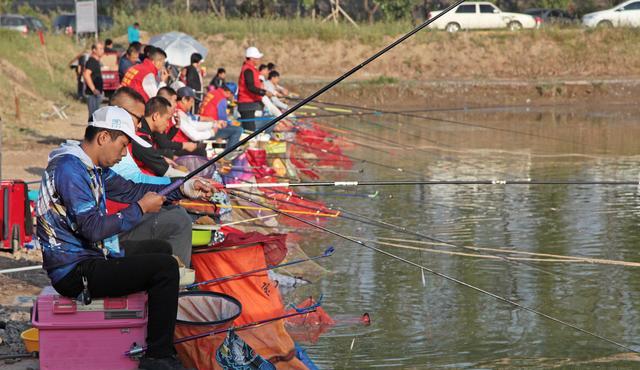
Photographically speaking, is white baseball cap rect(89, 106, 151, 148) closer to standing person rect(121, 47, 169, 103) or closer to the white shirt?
the white shirt

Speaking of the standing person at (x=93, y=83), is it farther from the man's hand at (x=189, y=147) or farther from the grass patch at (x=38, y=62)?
the man's hand at (x=189, y=147)

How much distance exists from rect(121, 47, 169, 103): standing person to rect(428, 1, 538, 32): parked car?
24782 mm

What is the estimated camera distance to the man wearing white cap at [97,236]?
5.36 metres

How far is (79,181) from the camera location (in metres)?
5.35

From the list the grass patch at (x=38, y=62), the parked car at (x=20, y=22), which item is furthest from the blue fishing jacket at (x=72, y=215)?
the parked car at (x=20, y=22)

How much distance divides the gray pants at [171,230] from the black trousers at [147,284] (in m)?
1.09

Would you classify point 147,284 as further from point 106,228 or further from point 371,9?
point 371,9

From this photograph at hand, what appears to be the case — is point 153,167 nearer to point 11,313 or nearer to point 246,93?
point 11,313

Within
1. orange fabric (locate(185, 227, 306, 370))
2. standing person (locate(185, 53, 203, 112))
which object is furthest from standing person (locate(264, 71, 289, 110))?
orange fabric (locate(185, 227, 306, 370))

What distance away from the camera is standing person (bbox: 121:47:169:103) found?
469 inches

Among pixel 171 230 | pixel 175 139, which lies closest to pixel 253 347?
pixel 171 230

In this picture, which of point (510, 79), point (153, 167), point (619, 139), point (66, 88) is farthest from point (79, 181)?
point (510, 79)

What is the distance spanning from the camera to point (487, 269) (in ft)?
31.1

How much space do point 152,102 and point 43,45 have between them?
63.4 ft
